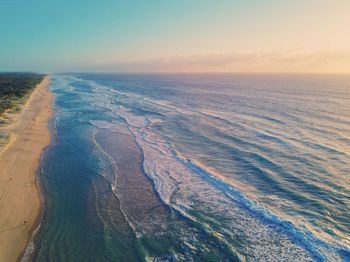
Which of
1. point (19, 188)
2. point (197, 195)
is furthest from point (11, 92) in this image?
point (197, 195)

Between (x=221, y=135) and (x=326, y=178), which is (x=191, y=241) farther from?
(x=221, y=135)

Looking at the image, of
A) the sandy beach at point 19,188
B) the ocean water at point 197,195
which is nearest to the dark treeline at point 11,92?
the sandy beach at point 19,188

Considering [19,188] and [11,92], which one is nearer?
[19,188]

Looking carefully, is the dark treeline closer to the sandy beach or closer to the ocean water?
the sandy beach

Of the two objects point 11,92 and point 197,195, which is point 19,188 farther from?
point 11,92

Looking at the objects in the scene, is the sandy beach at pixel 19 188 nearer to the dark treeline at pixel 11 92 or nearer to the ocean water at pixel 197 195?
the ocean water at pixel 197 195

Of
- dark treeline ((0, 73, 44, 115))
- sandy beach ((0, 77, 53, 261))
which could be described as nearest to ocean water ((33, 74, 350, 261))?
sandy beach ((0, 77, 53, 261))

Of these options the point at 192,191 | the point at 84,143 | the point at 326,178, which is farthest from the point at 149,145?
the point at 326,178
